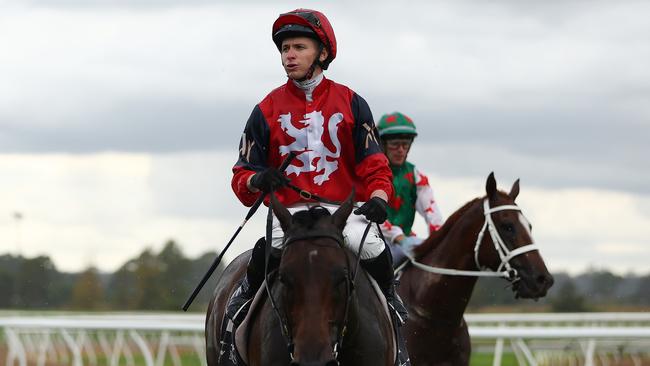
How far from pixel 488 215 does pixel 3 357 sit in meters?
9.77

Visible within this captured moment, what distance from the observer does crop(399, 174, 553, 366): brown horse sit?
848 cm

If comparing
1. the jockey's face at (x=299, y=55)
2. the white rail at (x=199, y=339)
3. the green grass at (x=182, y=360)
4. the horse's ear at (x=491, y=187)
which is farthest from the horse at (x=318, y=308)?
the green grass at (x=182, y=360)

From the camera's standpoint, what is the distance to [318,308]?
480 centimetres

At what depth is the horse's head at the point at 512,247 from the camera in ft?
27.9

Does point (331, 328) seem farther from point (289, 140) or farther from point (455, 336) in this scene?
point (455, 336)

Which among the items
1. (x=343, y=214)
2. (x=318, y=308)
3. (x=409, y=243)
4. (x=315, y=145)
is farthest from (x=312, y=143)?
(x=409, y=243)

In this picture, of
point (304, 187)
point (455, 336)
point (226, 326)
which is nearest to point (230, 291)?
point (226, 326)

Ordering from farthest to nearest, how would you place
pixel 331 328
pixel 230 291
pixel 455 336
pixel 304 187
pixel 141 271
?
pixel 141 271 < pixel 455 336 < pixel 230 291 < pixel 304 187 < pixel 331 328

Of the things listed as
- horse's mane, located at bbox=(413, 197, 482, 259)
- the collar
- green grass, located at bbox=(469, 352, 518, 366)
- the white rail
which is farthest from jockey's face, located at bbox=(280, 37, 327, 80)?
green grass, located at bbox=(469, 352, 518, 366)

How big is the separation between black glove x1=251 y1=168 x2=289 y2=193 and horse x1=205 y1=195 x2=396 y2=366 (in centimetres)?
29

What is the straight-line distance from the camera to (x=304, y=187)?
5891 millimetres

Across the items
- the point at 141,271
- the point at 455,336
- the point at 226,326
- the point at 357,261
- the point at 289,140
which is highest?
the point at 289,140

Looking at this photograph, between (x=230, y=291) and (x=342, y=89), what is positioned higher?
(x=342, y=89)

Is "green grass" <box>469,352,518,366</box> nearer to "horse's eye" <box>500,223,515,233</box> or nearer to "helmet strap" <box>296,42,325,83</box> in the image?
"horse's eye" <box>500,223,515,233</box>
